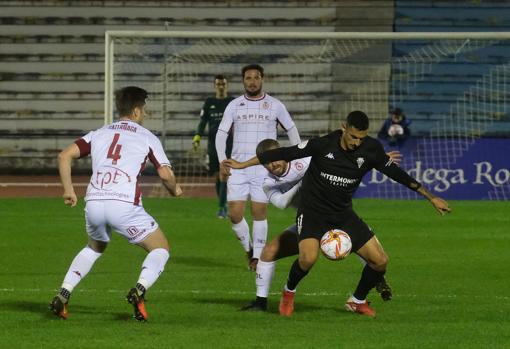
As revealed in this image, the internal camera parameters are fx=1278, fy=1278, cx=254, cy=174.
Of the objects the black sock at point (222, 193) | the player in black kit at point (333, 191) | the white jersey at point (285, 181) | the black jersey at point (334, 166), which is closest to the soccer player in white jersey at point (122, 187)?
the player in black kit at point (333, 191)

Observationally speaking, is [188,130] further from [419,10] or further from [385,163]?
[385,163]

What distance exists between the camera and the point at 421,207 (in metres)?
21.5

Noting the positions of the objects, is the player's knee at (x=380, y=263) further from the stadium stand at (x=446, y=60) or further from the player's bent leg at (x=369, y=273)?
the stadium stand at (x=446, y=60)

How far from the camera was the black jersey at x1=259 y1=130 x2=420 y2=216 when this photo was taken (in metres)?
9.84

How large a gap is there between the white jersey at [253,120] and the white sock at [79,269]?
4.19 meters

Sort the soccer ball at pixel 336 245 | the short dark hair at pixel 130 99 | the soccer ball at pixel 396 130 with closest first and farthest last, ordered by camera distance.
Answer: the short dark hair at pixel 130 99
the soccer ball at pixel 336 245
the soccer ball at pixel 396 130

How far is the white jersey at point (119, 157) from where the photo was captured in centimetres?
926

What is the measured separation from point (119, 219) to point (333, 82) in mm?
17657

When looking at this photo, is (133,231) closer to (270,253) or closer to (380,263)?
(270,253)

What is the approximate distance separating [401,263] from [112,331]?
5.73 m

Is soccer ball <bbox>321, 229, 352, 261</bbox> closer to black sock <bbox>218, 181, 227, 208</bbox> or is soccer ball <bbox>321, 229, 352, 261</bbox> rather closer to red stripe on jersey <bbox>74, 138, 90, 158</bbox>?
red stripe on jersey <bbox>74, 138, 90, 158</bbox>

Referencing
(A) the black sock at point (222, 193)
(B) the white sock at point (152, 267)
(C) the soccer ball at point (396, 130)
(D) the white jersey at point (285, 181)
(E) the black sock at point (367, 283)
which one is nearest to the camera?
(B) the white sock at point (152, 267)

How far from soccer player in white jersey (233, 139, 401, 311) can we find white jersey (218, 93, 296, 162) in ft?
9.05

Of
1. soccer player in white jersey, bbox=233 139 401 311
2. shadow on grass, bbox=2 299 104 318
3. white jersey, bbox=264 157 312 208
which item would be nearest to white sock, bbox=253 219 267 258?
soccer player in white jersey, bbox=233 139 401 311
